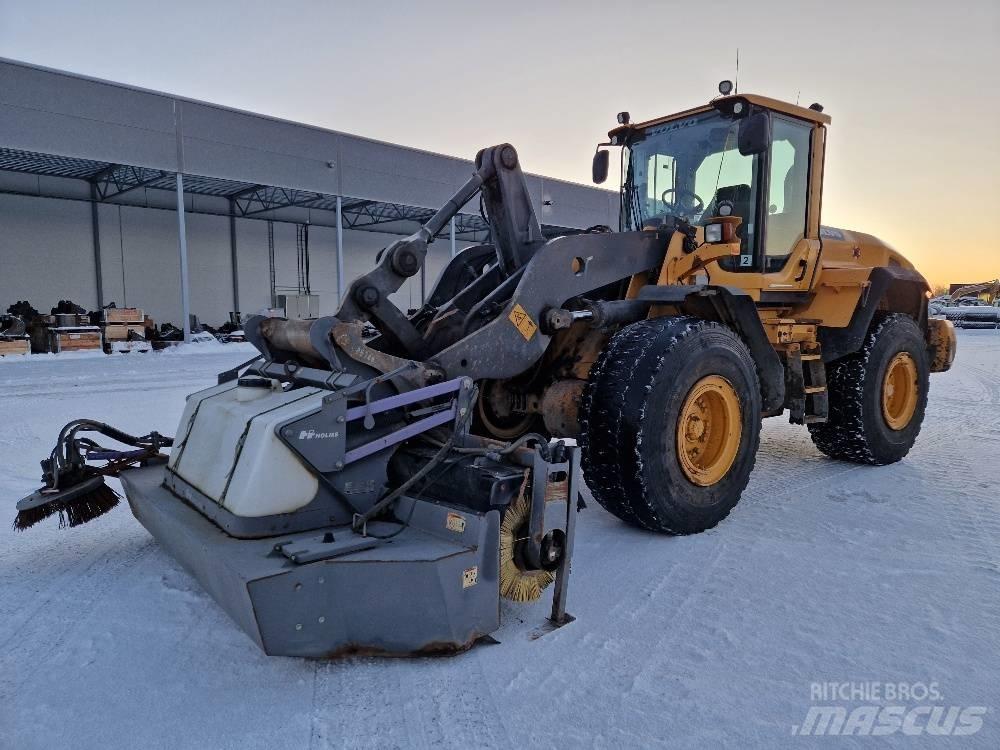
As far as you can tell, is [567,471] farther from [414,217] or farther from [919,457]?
[414,217]

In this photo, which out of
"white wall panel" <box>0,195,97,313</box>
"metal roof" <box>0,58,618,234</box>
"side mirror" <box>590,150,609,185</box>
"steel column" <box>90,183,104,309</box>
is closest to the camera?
"side mirror" <box>590,150,609,185</box>

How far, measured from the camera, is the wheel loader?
2559 millimetres

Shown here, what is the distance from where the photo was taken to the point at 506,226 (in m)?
4.14

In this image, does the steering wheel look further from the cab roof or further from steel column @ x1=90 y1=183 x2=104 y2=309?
steel column @ x1=90 y1=183 x2=104 y2=309

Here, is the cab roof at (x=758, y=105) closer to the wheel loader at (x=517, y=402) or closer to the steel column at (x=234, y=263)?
the wheel loader at (x=517, y=402)

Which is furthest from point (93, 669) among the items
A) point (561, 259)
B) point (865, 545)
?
point (865, 545)

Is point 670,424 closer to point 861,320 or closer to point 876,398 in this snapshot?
point 861,320

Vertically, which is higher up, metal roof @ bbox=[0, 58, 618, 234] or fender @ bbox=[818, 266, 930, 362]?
metal roof @ bbox=[0, 58, 618, 234]

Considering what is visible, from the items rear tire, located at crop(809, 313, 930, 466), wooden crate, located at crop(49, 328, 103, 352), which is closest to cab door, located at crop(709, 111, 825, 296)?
rear tire, located at crop(809, 313, 930, 466)

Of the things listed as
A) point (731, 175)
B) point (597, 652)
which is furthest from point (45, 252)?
point (597, 652)

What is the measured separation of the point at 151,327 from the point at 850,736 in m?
19.5

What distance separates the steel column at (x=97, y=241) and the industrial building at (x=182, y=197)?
3 cm

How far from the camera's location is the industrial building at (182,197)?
15945mm

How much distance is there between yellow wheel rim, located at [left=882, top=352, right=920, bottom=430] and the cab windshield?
223 cm
